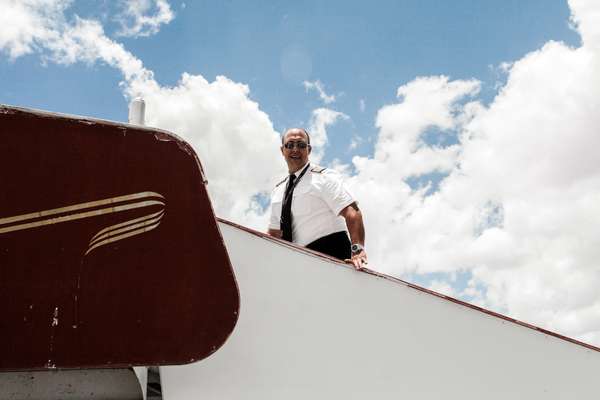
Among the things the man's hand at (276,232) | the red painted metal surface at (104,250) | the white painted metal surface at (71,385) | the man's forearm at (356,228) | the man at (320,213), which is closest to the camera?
the red painted metal surface at (104,250)

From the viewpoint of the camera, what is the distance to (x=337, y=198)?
242 centimetres

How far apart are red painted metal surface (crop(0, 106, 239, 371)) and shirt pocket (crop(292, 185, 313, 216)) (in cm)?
101

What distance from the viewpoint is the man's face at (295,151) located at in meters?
2.65

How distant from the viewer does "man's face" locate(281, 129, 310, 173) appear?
2.65 metres

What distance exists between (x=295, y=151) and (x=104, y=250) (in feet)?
4.72

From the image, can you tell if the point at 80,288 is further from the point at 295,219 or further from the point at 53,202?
the point at 295,219

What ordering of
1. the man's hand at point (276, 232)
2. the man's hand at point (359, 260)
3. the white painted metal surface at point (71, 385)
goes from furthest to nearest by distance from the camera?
the man's hand at point (276, 232) < the man's hand at point (359, 260) < the white painted metal surface at point (71, 385)

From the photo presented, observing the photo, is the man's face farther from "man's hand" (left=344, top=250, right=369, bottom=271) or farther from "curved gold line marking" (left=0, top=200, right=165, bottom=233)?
"curved gold line marking" (left=0, top=200, right=165, bottom=233)

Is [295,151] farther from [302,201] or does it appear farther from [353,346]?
[353,346]

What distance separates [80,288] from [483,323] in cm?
161

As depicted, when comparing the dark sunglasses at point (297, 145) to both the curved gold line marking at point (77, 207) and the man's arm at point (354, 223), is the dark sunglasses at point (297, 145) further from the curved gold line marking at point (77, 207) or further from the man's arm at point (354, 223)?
the curved gold line marking at point (77, 207)

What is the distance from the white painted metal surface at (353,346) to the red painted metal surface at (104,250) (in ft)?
1.18

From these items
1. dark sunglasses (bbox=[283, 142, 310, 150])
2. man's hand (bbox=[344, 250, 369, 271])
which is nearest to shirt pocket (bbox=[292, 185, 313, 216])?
dark sunglasses (bbox=[283, 142, 310, 150])

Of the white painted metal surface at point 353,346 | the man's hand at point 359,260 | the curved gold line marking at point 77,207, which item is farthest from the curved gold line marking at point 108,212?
the man's hand at point 359,260
